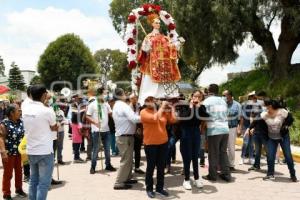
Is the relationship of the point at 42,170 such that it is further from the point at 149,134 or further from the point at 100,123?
the point at 100,123

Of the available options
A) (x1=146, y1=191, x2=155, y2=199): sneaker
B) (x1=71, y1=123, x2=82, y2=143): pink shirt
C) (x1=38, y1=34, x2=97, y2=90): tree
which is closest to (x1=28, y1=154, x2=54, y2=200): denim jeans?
(x1=146, y1=191, x2=155, y2=199): sneaker

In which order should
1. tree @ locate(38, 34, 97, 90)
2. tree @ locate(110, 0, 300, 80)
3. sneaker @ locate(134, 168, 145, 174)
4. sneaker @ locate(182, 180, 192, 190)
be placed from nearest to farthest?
sneaker @ locate(182, 180, 192, 190) < sneaker @ locate(134, 168, 145, 174) < tree @ locate(110, 0, 300, 80) < tree @ locate(38, 34, 97, 90)

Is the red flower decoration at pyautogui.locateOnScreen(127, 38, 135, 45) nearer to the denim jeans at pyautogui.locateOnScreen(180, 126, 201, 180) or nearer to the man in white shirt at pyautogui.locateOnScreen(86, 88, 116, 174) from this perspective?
the man in white shirt at pyautogui.locateOnScreen(86, 88, 116, 174)

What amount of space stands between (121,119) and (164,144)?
1.15 m

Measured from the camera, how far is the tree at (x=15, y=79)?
70.2 m

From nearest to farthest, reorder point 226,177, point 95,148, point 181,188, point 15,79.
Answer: point 181,188 → point 226,177 → point 95,148 → point 15,79

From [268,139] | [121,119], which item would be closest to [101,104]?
[121,119]

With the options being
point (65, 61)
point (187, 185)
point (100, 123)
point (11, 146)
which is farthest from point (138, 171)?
point (65, 61)

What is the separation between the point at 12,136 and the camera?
7160mm

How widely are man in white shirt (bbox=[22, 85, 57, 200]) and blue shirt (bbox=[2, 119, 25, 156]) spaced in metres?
1.59

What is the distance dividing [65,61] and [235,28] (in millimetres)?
40152

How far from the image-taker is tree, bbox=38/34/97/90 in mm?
55469

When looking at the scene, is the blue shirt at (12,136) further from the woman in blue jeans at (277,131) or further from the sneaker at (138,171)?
the woman in blue jeans at (277,131)

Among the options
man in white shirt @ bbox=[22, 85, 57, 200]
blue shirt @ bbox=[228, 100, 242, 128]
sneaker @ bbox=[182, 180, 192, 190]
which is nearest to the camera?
man in white shirt @ bbox=[22, 85, 57, 200]
